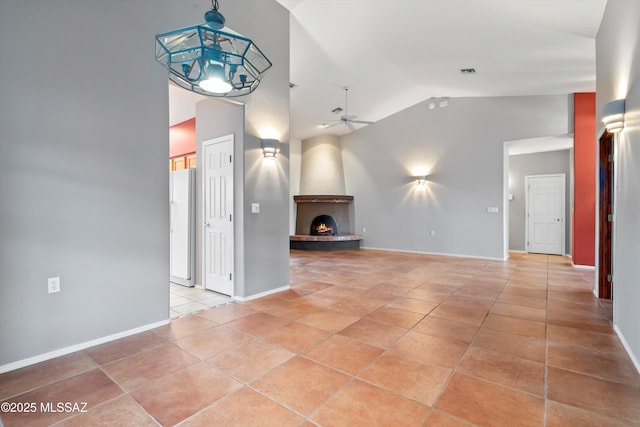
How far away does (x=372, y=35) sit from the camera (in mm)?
4867

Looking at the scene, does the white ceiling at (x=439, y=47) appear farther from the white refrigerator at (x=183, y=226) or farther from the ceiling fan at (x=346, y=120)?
the white refrigerator at (x=183, y=226)

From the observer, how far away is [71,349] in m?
2.52

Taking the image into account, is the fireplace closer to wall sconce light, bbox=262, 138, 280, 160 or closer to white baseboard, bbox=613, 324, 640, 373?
wall sconce light, bbox=262, 138, 280, 160

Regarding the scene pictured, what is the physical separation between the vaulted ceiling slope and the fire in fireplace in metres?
3.40

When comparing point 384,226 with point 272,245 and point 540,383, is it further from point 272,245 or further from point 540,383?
point 540,383

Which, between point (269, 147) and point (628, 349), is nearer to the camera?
point (628, 349)

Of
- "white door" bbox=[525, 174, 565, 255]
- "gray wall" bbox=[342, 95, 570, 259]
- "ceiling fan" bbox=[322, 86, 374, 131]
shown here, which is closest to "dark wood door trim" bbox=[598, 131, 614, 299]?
"gray wall" bbox=[342, 95, 570, 259]

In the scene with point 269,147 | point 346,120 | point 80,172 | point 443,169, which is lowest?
point 80,172

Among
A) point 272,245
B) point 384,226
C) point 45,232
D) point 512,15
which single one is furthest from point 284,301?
point 384,226

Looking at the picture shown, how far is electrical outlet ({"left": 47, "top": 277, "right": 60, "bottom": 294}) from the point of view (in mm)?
2434

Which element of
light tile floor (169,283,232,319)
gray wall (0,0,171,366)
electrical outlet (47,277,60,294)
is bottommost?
light tile floor (169,283,232,319)

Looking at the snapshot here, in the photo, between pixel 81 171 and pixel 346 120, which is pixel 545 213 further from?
pixel 81 171

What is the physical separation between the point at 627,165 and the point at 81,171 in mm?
4553

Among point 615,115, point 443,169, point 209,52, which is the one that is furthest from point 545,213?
point 209,52
